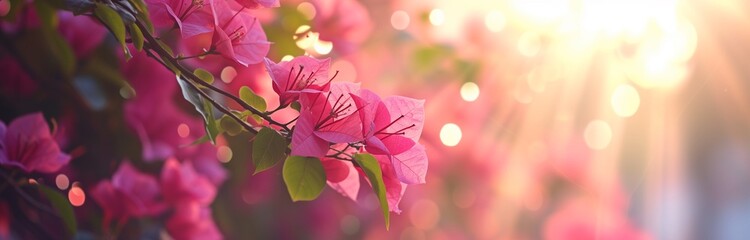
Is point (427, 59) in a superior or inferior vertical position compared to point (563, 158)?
superior

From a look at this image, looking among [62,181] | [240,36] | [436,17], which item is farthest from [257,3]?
[436,17]

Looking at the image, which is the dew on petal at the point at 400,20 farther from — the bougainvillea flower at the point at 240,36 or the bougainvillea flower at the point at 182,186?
the bougainvillea flower at the point at 240,36

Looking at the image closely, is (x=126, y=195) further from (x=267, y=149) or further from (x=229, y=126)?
(x=267, y=149)

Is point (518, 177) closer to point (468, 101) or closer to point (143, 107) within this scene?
point (468, 101)

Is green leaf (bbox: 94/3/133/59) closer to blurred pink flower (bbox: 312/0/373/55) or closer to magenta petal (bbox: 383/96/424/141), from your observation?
magenta petal (bbox: 383/96/424/141)

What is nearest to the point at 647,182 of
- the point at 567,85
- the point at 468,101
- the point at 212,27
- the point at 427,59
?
the point at 567,85

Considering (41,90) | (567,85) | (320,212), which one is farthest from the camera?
(567,85)

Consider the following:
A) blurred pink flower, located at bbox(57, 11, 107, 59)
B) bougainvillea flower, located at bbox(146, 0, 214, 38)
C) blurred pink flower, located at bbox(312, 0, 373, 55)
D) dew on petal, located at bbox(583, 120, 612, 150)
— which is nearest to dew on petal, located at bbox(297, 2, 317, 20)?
blurred pink flower, located at bbox(312, 0, 373, 55)
